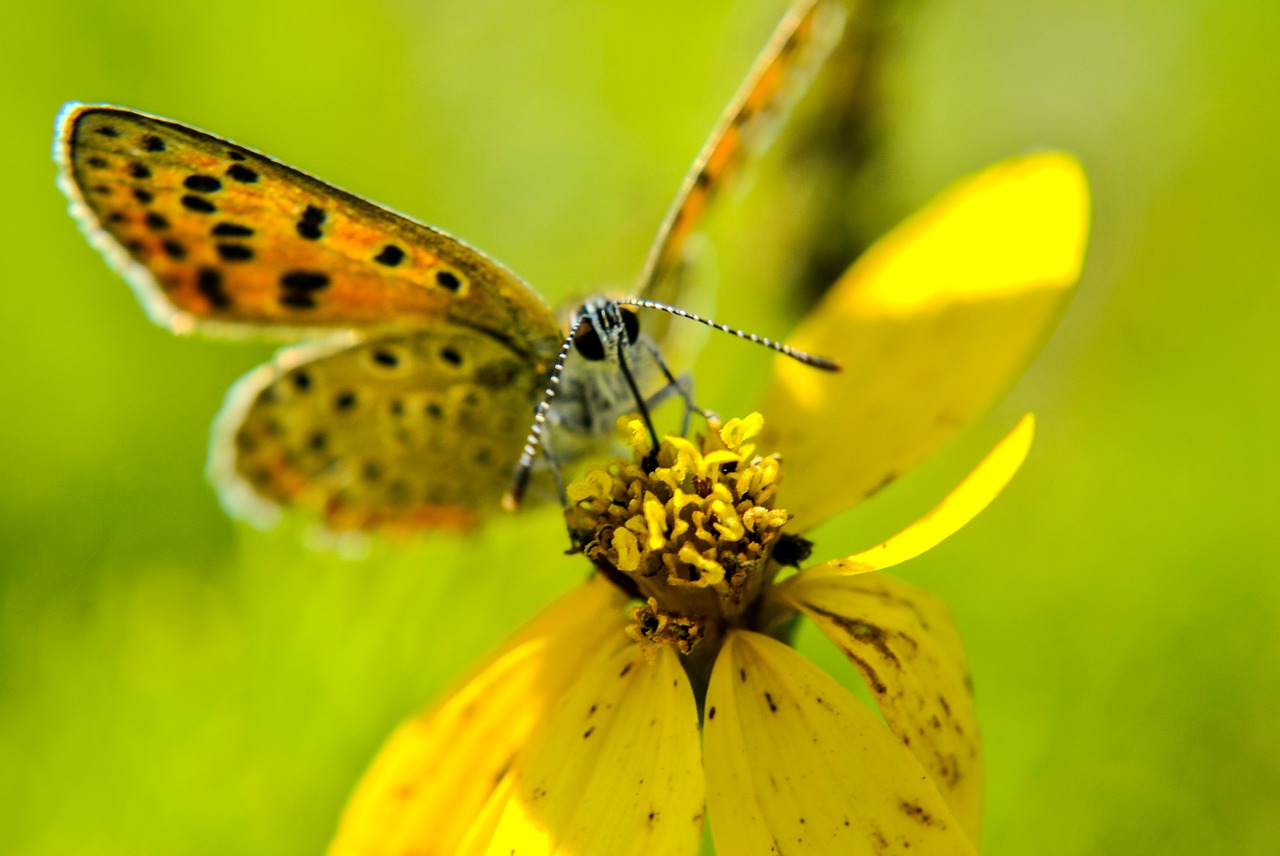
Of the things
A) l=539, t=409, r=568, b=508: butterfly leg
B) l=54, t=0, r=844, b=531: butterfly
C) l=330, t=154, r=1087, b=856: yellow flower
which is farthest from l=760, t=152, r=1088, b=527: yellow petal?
l=539, t=409, r=568, b=508: butterfly leg

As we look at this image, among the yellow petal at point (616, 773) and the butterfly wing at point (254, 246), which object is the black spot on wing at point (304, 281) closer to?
the butterfly wing at point (254, 246)

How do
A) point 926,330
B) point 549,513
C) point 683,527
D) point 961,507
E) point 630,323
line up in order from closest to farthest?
point 961,507 < point 683,527 < point 630,323 < point 926,330 < point 549,513

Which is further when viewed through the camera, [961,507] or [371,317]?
[371,317]

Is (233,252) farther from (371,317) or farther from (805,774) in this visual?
(805,774)

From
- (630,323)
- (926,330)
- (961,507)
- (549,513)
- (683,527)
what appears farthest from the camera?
(549,513)

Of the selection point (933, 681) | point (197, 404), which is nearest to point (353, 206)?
point (933, 681)

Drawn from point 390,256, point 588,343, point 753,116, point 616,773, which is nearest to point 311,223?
point 390,256

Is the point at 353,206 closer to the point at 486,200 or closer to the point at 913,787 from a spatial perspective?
the point at 913,787
